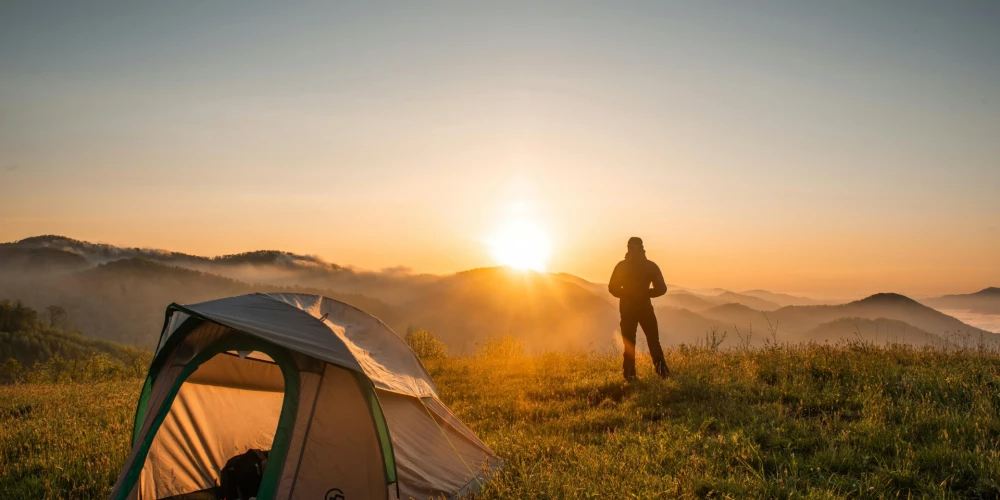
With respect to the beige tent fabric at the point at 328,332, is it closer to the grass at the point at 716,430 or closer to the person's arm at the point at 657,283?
the grass at the point at 716,430

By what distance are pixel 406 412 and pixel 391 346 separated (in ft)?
3.11

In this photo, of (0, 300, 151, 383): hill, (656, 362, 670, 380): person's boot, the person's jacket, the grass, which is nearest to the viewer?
the grass

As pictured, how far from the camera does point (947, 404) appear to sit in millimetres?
8023

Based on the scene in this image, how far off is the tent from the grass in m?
0.74

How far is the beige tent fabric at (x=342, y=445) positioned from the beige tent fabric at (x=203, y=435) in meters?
2.64

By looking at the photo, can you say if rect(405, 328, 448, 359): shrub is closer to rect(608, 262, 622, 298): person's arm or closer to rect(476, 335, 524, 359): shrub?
rect(476, 335, 524, 359): shrub

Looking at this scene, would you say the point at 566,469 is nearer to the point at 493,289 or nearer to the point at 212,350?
the point at 212,350

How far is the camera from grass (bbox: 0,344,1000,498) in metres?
5.98

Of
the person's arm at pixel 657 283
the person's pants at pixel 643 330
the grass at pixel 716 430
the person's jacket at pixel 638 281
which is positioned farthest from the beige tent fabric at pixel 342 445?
the person's arm at pixel 657 283

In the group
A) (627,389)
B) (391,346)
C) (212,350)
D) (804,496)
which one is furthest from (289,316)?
(627,389)

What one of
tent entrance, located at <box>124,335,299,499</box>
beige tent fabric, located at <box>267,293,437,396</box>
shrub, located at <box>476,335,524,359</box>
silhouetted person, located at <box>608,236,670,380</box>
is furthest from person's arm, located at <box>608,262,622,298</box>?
tent entrance, located at <box>124,335,299,499</box>

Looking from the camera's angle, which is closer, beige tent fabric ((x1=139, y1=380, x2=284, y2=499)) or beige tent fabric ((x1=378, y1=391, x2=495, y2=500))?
beige tent fabric ((x1=378, y1=391, x2=495, y2=500))

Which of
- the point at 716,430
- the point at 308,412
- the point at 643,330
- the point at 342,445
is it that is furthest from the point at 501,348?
the point at 308,412

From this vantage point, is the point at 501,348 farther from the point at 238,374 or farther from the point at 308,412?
the point at 308,412
